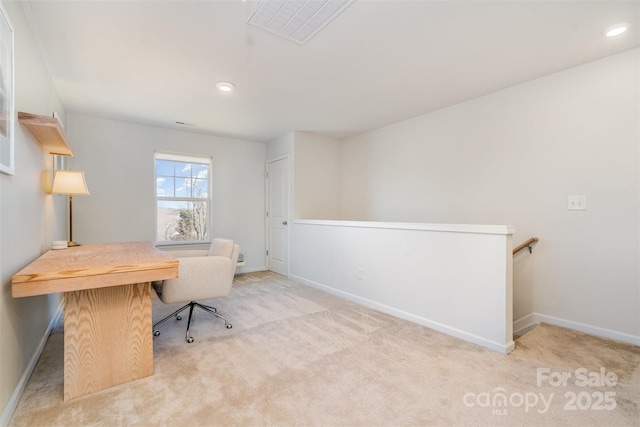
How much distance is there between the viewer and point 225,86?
2926 millimetres

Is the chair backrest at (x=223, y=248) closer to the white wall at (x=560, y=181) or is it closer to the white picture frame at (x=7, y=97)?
the white picture frame at (x=7, y=97)

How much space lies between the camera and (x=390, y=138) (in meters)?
4.28

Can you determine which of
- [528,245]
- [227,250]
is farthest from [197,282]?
[528,245]

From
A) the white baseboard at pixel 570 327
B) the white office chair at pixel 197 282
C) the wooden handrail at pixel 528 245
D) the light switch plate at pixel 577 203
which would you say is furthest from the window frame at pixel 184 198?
the light switch plate at pixel 577 203

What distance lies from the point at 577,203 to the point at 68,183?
15.2 ft

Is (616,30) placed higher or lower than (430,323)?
higher

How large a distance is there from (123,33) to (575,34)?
131 inches

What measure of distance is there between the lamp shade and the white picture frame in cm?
118

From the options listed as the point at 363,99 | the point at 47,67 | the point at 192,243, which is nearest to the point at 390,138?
the point at 363,99

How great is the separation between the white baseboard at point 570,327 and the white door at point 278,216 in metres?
3.24

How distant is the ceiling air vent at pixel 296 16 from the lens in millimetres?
1792

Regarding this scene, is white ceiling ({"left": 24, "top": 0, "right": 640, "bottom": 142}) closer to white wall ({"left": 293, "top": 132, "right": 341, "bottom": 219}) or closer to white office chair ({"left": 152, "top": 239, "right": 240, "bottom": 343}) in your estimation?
white wall ({"left": 293, "top": 132, "right": 341, "bottom": 219})

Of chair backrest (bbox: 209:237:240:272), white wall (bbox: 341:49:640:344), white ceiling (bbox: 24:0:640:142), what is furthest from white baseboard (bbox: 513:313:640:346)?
chair backrest (bbox: 209:237:240:272)

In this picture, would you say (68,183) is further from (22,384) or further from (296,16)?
(296,16)
